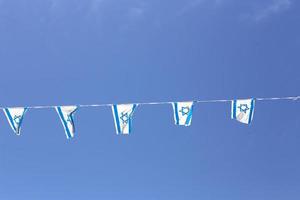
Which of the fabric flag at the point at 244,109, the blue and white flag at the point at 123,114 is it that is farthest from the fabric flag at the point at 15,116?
the fabric flag at the point at 244,109

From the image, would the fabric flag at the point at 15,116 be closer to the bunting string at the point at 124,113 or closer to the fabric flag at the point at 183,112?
the bunting string at the point at 124,113

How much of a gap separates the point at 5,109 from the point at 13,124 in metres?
0.83

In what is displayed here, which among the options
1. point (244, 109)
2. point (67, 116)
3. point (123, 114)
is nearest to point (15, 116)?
point (67, 116)

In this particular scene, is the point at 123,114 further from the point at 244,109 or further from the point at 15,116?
the point at 244,109

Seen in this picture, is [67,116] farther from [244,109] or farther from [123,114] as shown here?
[244,109]

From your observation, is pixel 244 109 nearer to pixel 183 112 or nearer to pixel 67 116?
pixel 183 112

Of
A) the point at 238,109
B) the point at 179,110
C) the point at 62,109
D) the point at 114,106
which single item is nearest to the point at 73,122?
the point at 62,109

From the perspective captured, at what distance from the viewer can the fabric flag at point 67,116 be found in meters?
19.8

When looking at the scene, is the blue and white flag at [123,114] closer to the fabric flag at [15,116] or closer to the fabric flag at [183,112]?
the fabric flag at [183,112]

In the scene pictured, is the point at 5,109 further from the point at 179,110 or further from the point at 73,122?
the point at 179,110

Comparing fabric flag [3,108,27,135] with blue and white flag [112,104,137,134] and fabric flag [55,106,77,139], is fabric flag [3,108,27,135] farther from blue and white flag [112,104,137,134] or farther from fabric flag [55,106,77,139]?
blue and white flag [112,104,137,134]

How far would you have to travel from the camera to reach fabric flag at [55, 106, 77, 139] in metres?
19.8

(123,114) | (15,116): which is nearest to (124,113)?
(123,114)

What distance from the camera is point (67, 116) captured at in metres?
19.9
